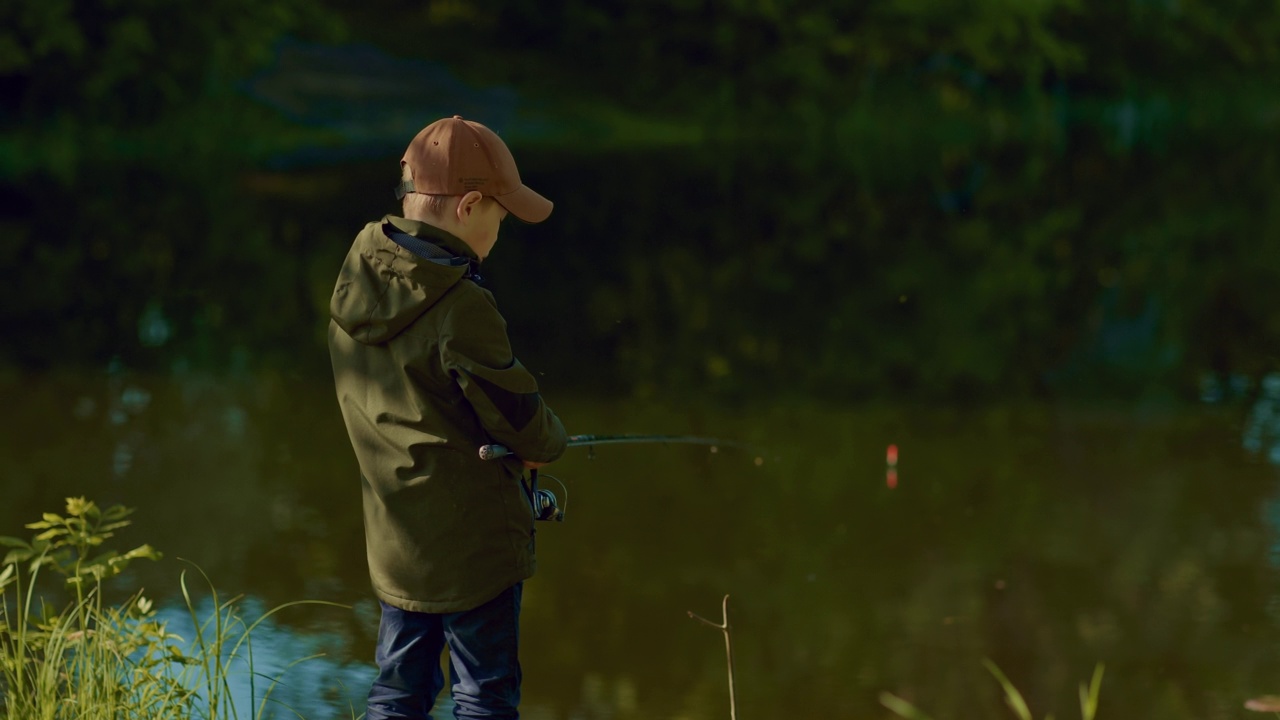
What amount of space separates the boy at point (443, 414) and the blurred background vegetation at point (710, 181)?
6026mm

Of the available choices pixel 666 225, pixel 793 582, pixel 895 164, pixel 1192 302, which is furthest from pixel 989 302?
pixel 895 164

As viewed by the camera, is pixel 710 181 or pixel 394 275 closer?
pixel 394 275

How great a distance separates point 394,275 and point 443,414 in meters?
0.24

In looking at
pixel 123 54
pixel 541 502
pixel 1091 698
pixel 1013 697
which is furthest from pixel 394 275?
pixel 123 54

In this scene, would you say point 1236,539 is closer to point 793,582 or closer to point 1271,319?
point 793,582

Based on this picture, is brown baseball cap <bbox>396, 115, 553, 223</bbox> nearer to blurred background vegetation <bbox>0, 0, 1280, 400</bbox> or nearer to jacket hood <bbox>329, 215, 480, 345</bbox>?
jacket hood <bbox>329, 215, 480, 345</bbox>

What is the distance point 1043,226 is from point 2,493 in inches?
459

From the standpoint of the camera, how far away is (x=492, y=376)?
2.88m

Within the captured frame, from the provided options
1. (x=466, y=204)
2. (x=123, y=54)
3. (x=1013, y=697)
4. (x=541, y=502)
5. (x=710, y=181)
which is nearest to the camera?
(x=1013, y=697)

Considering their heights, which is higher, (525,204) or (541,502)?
(525,204)

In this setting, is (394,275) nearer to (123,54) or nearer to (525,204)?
(525,204)

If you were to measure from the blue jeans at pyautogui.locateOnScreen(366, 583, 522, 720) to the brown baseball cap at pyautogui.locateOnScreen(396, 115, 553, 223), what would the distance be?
0.69 metres

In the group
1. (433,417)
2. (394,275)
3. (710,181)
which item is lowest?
(433,417)

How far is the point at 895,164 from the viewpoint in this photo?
2538 centimetres
